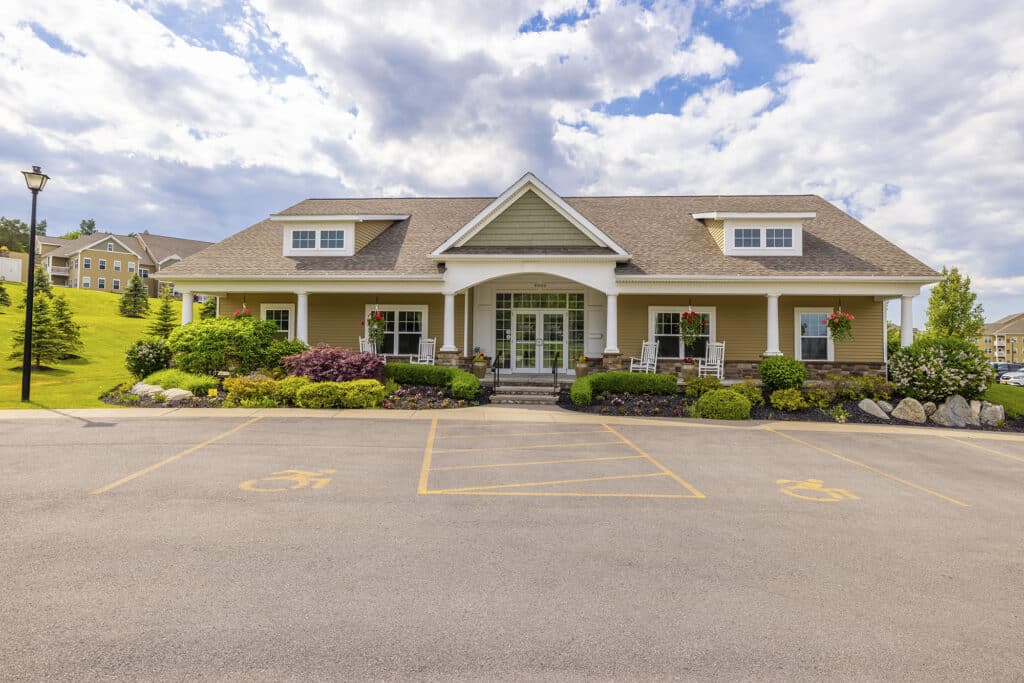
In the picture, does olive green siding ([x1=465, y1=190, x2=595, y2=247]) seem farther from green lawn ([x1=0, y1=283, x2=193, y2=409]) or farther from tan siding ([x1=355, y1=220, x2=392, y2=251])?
green lawn ([x1=0, y1=283, x2=193, y2=409])

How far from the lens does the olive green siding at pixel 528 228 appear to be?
57.0 ft

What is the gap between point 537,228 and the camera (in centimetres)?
1744

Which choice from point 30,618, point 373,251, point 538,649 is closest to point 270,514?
point 30,618

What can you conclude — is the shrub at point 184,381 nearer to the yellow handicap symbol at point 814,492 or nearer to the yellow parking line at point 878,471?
the yellow handicap symbol at point 814,492

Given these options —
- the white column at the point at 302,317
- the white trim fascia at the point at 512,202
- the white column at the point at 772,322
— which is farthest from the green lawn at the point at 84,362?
the white column at the point at 772,322

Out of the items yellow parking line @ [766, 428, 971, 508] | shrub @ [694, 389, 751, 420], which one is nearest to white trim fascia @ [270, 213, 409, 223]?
shrub @ [694, 389, 751, 420]

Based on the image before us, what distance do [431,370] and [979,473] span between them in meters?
12.4

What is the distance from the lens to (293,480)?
6.89 metres

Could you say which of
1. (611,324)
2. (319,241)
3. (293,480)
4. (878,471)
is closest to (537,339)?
(611,324)

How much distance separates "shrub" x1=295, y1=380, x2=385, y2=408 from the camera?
1402 centimetres

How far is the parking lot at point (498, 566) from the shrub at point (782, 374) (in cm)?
637

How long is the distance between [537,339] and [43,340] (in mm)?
20896

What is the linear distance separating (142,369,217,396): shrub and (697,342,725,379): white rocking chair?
47.8ft

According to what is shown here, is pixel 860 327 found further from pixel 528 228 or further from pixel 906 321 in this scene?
pixel 528 228
